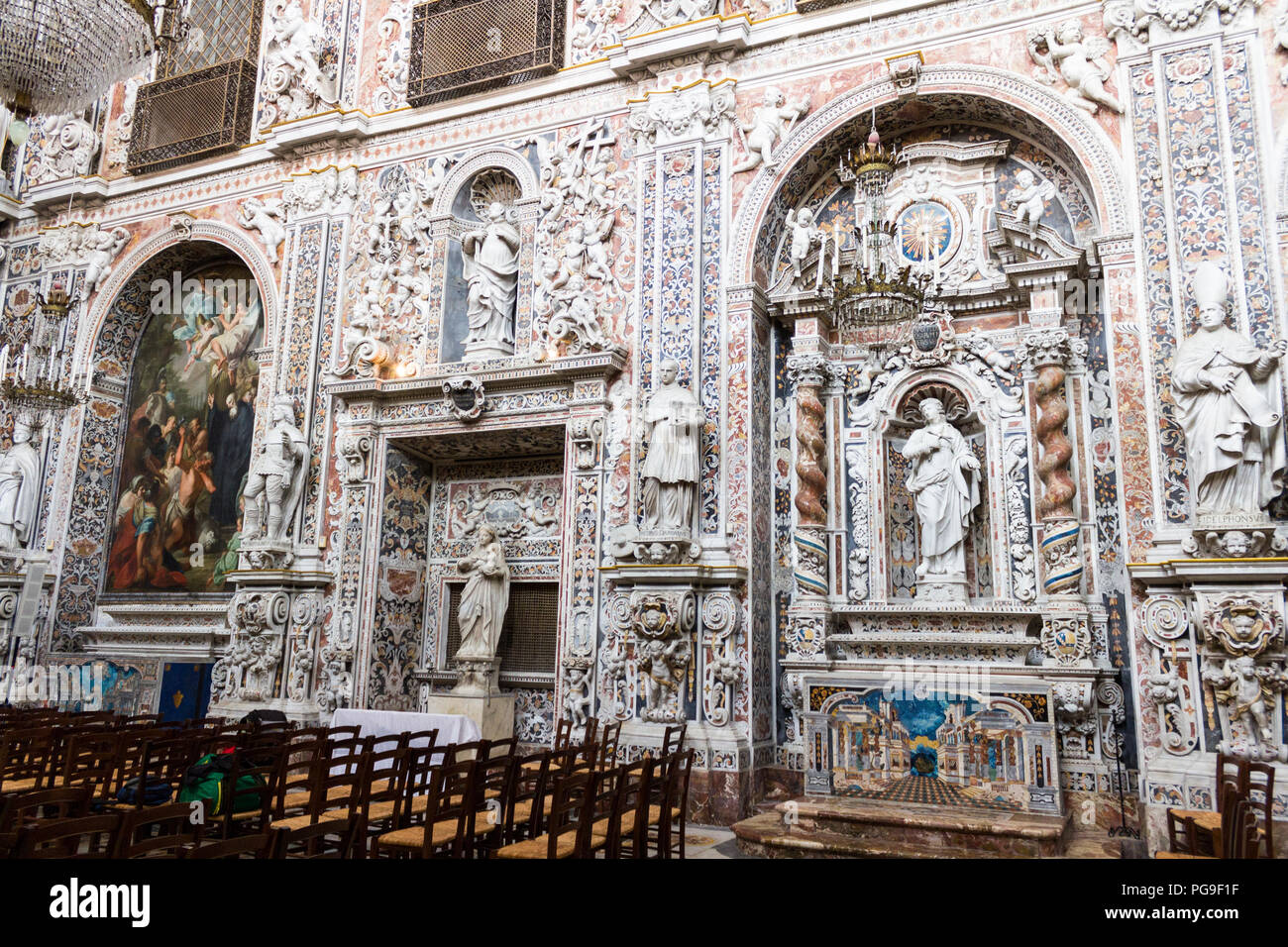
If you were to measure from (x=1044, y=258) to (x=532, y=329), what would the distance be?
575 cm

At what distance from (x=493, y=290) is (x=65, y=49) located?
196 inches

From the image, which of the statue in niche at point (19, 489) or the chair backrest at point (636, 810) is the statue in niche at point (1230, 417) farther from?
the statue in niche at point (19, 489)

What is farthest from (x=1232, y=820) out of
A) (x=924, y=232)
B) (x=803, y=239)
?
(x=803, y=239)

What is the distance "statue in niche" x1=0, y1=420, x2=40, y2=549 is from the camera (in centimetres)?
1425

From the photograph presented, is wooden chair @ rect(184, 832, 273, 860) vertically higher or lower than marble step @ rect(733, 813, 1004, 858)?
higher

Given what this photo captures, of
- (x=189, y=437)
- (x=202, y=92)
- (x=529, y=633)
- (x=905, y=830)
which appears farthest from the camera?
(x=202, y=92)

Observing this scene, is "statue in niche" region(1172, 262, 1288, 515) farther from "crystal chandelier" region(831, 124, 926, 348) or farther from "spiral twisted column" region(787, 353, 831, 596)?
"spiral twisted column" region(787, 353, 831, 596)

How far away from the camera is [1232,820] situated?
5145 mm

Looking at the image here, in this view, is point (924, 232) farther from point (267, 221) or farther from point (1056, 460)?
point (267, 221)

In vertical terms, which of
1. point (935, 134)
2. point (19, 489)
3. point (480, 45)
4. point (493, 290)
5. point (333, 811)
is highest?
point (480, 45)

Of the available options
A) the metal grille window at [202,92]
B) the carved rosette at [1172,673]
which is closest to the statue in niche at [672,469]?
the carved rosette at [1172,673]

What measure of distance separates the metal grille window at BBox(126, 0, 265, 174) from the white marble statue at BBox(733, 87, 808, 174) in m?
7.83

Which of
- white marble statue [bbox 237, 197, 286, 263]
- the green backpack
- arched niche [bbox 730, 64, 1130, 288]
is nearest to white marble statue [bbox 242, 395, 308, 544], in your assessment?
white marble statue [bbox 237, 197, 286, 263]

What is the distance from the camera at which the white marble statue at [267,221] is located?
13.7 m
